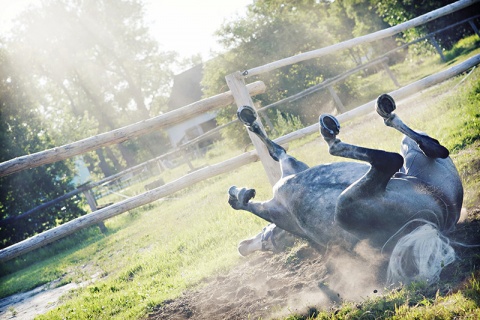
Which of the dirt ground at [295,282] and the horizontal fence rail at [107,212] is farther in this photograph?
the horizontal fence rail at [107,212]

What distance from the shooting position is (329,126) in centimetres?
192

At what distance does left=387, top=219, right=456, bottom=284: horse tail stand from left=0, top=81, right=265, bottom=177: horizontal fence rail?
2505mm

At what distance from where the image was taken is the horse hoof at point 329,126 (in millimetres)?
1910

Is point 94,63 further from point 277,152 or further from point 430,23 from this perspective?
point 277,152

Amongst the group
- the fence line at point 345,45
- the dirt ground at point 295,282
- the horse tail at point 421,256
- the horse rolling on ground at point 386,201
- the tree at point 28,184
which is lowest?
the dirt ground at point 295,282

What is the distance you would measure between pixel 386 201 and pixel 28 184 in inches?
619

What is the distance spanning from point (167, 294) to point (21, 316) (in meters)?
2.97

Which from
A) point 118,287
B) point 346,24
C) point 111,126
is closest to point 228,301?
point 118,287

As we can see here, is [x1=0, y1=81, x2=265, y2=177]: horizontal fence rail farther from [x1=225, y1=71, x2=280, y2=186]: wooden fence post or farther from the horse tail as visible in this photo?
the horse tail

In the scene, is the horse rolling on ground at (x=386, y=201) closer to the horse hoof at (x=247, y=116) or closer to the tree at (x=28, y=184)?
the horse hoof at (x=247, y=116)

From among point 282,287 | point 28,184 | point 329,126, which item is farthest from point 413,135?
point 28,184

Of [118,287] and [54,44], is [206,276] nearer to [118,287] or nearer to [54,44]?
[118,287]

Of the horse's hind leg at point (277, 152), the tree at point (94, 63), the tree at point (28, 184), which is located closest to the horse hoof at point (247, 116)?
the horse's hind leg at point (277, 152)

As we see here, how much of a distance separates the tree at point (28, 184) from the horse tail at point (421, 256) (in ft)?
45.2
